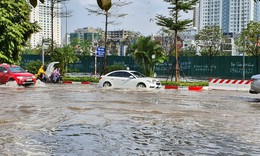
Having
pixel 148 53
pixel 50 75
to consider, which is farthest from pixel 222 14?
pixel 50 75

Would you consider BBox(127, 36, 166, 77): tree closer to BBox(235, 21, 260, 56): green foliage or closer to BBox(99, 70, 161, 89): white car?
BBox(99, 70, 161, 89): white car

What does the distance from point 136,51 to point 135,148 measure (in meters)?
21.1

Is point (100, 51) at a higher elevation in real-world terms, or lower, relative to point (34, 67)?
higher

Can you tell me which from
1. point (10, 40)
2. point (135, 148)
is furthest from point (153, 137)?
point (10, 40)

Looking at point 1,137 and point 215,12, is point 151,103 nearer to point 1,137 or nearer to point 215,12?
point 1,137

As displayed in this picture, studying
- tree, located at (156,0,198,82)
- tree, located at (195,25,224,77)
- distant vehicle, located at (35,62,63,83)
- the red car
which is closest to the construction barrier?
tree, located at (156,0,198,82)

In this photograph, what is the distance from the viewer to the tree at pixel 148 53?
2883cm

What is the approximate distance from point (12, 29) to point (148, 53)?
1010 centimetres

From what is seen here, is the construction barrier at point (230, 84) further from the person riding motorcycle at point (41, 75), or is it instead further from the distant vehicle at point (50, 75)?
the person riding motorcycle at point (41, 75)

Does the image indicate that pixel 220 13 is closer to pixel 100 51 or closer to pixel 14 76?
pixel 100 51

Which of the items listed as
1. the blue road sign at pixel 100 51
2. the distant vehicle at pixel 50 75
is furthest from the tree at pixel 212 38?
the distant vehicle at pixel 50 75

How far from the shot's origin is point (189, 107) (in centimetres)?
1512

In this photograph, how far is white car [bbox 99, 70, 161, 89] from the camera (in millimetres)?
23359

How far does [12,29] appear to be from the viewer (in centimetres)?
3061
